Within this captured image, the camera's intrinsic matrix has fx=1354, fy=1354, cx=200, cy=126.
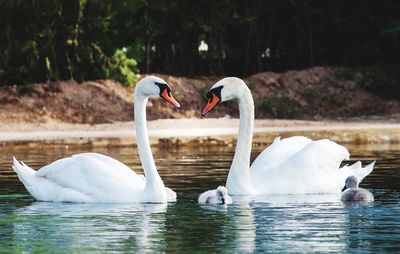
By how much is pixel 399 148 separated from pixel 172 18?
50.4 feet

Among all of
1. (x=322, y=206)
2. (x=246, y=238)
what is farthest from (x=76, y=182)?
(x=246, y=238)

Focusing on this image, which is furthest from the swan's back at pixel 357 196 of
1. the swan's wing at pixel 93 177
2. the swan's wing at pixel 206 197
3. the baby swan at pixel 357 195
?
the swan's wing at pixel 93 177

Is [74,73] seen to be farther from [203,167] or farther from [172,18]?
[203,167]

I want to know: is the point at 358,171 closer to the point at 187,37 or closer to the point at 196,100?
the point at 196,100

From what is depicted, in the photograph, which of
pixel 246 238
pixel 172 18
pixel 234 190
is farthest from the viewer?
pixel 172 18

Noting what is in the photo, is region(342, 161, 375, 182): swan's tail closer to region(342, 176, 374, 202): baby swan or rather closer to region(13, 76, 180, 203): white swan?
region(342, 176, 374, 202): baby swan

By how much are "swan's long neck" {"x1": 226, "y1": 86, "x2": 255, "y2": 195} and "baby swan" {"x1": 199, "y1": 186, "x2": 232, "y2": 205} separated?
0.91 meters

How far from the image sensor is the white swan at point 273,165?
659 inches

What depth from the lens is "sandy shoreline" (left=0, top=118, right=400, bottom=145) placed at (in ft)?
96.3

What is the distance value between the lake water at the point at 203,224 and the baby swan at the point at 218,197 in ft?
0.49

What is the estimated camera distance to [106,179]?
1605 cm

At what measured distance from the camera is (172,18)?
4106 cm

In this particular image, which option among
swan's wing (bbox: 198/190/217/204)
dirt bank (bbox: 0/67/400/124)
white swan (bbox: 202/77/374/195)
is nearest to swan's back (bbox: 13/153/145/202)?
swan's wing (bbox: 198/190/217/204)

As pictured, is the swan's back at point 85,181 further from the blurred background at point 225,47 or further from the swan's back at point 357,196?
the blurred background at point 225,47
